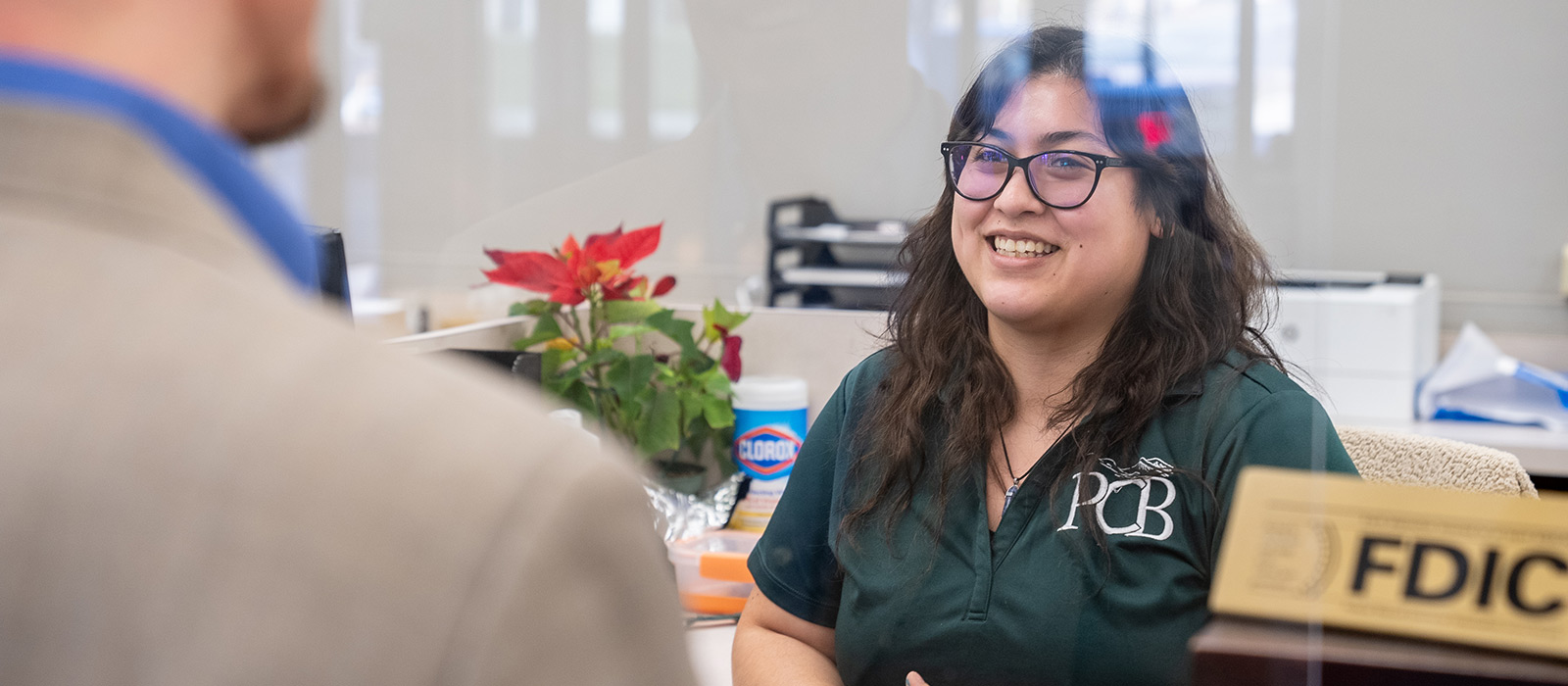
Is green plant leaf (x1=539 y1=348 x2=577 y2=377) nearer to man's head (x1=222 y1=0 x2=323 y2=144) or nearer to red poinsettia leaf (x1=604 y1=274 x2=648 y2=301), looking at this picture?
red poinsettia leaf (x1=604 y1=274 x2=648 y2=301)

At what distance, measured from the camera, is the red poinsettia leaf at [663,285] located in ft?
4.17

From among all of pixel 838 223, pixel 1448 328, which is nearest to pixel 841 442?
pixel 838 223

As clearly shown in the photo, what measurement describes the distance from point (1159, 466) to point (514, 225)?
75 centimetres

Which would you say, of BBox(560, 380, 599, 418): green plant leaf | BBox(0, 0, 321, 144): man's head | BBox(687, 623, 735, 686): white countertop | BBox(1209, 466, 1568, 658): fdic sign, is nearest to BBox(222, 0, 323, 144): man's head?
BBox(0, 0, 321, 144): man's head

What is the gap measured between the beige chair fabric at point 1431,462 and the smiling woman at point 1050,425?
100 millimetres

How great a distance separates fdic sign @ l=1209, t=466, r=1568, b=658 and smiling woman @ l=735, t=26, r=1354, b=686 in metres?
0.16

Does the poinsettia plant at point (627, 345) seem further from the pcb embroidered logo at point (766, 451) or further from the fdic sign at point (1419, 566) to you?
the fdic sign at point (1419, 566)

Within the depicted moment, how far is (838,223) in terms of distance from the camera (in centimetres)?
120

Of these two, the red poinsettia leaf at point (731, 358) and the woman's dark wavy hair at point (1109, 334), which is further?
the red poinsettia leaf at point (731, 358)

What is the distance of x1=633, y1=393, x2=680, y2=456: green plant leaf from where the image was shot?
41.6 inches

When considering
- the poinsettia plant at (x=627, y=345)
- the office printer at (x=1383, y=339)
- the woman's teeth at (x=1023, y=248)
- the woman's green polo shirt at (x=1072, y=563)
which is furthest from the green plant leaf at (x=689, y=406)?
the office printer at (x=1383, y=339)

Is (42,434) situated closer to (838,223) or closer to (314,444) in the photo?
(314,444)

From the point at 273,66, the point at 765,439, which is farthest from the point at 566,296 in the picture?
the point at 273,66

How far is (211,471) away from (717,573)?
0.81 m
